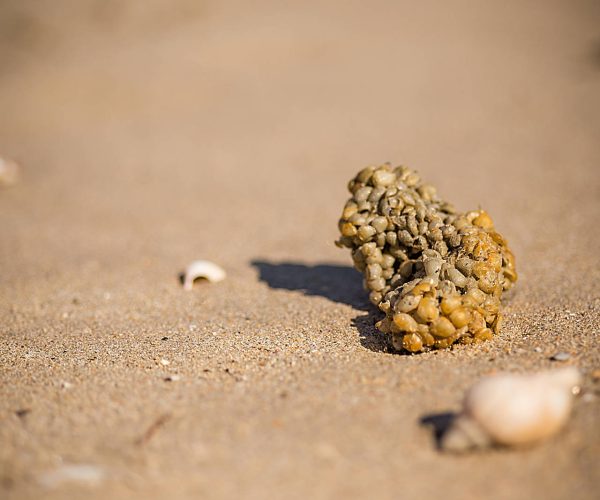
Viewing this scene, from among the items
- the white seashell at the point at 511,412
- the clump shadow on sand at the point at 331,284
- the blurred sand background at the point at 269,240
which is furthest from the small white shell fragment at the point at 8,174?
the white seashell at the point at 511,412

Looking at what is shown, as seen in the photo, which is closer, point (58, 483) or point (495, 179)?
point (58, 483)

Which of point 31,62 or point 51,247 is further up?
point 31,62

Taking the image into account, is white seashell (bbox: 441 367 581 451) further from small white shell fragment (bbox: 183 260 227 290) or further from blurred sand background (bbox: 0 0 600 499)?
small white shell fragment (bbox: 183 260 227 290)

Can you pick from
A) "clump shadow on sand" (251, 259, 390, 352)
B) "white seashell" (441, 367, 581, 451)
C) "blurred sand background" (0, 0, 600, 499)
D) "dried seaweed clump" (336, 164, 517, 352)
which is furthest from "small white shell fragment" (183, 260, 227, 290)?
"white seashell" (441, 367, 581, 451)

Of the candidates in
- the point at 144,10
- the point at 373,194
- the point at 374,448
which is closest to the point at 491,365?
the point at 374,448

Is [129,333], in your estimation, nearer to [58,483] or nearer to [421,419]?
[58,483]

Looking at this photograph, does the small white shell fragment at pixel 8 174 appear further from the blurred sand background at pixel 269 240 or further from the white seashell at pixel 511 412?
the white seashell at pixel 511 412
